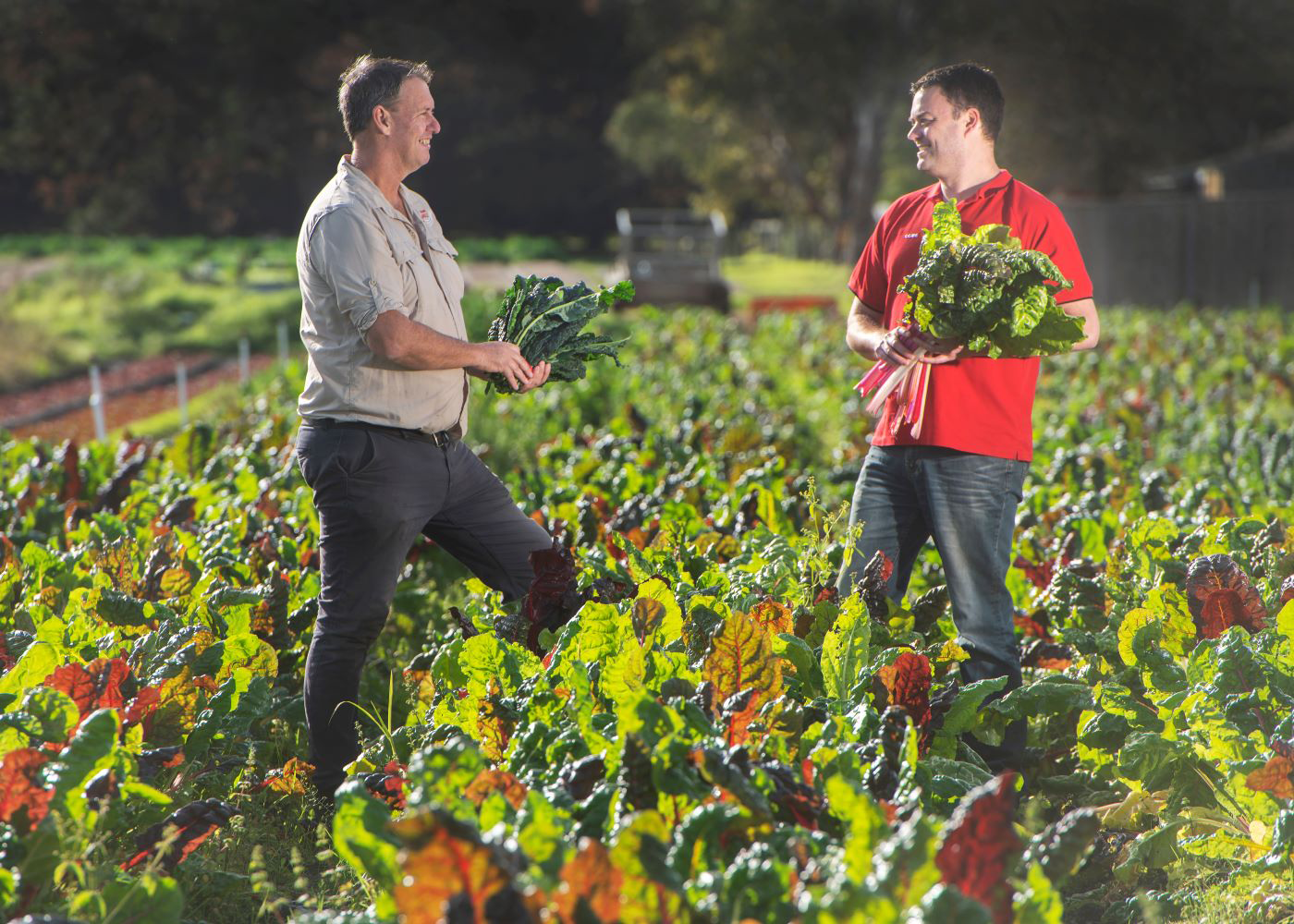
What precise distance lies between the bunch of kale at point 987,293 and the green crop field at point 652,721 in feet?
1.96

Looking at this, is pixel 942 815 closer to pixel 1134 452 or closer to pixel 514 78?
pixel 1134 452

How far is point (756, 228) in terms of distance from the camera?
72562 millimetres

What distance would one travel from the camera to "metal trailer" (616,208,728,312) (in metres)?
24.7

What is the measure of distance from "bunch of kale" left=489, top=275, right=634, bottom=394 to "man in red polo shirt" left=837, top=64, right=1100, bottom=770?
87cm

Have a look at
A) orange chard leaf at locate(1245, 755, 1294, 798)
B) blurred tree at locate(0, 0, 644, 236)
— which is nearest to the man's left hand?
orange chard leaf at locate(1245, 755, 1294, 798)

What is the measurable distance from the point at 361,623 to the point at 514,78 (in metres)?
50.0

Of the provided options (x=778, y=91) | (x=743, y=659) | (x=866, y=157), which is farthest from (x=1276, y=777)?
(x=866, y=157)

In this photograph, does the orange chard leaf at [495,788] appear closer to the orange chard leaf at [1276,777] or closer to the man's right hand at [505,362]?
the man's right hand at [505,362]

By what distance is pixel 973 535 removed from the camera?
12.7ft

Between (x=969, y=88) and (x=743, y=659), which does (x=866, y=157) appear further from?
(x=743, y=659)

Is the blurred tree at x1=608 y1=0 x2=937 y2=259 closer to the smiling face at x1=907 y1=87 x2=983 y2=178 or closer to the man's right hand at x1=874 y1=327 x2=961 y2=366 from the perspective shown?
the smiling face at x1=907 y1=87 x2=983 y2=178

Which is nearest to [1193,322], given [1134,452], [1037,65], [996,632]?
[1134,452]

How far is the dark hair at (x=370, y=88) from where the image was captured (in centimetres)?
365

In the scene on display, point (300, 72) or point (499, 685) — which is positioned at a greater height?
point (300, 72)
